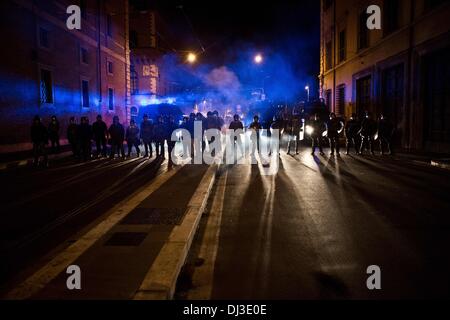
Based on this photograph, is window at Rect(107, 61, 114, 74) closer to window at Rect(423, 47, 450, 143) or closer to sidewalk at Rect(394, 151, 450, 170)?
window at Rect(423, 47, 450, 143)

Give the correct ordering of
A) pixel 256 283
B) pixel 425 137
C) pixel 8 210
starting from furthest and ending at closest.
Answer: pixel 425 137, pixel 8 210, pixel 256 283

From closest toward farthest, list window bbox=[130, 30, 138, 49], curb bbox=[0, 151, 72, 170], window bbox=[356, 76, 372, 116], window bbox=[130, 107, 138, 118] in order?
curb bbox=[0, 151, 72, 170]
window bbox=[356, 76, 372, 116]
window bbox=[130, 107, 138, 118]
window bbox=[130, 30, 138, 49]

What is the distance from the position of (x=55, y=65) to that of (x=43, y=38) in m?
→ 1.49

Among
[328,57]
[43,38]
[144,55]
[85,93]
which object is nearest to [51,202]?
[43,38]

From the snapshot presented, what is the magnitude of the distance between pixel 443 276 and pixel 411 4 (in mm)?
17545

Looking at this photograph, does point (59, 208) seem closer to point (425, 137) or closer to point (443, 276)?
point (443, 276)

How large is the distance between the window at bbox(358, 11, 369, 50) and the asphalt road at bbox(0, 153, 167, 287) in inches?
664

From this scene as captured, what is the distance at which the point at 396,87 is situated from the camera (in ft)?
68.5

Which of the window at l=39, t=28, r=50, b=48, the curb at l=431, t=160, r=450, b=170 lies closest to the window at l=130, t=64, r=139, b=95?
the window at l=39, t=28, r=50, b=48

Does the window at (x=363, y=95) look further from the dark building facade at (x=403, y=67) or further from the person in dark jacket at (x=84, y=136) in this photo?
the person in dark jacket at (x=84, y=136)

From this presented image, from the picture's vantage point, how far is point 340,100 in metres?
30.9

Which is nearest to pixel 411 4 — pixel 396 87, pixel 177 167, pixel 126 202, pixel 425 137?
pixel 396 87

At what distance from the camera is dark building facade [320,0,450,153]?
1658 centimetres

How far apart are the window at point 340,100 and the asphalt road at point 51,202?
62.9 feet
